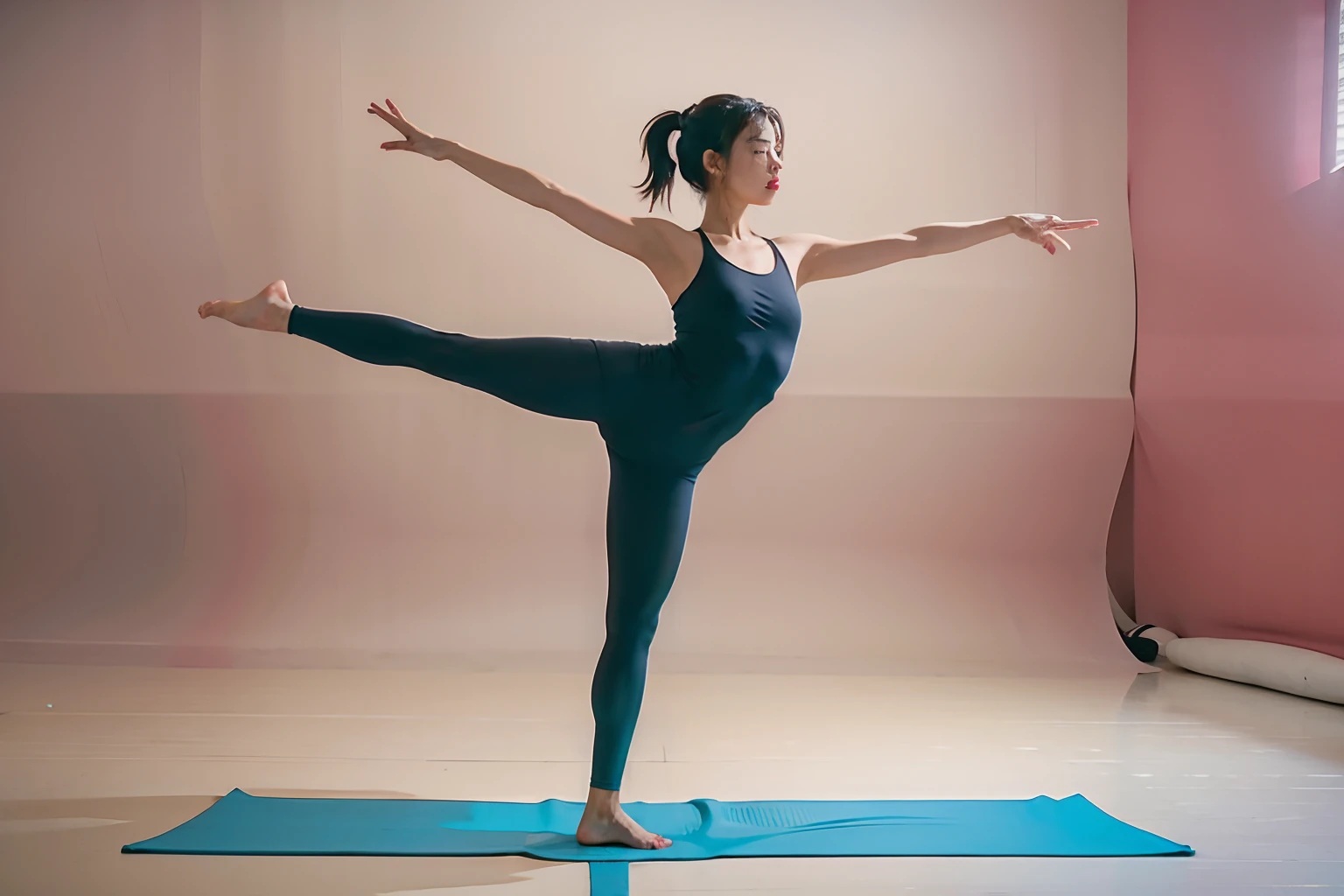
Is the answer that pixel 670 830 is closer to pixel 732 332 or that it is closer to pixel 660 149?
pixel 732 332

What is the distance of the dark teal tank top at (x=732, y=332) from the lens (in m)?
2.24

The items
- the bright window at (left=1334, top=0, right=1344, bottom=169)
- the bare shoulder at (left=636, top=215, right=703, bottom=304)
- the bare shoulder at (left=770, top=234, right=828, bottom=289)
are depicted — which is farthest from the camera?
the bright window at (left=1334, top=0, right=1344, bottom=169)

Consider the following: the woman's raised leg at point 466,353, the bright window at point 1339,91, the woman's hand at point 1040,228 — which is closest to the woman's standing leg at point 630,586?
the woman's raised leg at point 466,353

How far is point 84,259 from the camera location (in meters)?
4.85

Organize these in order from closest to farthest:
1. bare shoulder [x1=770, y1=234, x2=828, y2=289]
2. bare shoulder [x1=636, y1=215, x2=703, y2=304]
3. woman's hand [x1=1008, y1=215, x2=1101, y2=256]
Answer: bare shoulder [x1=636, y1=215, x2=703, y2=304] < bare shoulder [x1=770, y1=234, x2=828, y2=289] < woman's hand [x1=1008, y1=215, x2=1101, y2=256]

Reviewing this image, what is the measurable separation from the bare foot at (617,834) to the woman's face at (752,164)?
130 centimetres

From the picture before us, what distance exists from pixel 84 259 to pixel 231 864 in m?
3.61

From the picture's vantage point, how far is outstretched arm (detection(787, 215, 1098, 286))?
99.0 inches

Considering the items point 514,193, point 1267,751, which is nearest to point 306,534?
point 514,193

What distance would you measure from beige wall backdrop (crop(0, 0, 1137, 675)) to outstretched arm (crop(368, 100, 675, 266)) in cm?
240

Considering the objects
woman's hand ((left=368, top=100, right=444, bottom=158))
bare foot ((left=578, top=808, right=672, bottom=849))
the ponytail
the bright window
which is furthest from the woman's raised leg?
the bright window

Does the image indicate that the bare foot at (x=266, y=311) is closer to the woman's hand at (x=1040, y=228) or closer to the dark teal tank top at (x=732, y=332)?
the dark teal tank top at (x=732, y=332)

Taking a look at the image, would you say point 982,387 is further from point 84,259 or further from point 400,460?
point 84,259

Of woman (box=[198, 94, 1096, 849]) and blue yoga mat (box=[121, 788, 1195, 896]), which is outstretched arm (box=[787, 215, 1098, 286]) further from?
blue yoga mat (box=[121, 788, 1195, 896])
